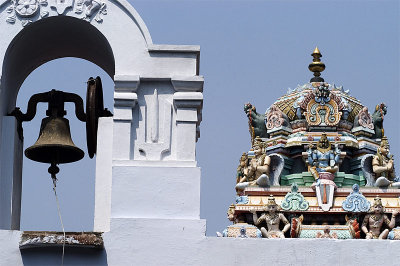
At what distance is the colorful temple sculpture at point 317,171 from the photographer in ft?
145

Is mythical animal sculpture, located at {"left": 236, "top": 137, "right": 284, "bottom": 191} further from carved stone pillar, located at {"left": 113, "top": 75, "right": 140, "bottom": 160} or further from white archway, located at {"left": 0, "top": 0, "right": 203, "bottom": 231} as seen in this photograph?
carved stone pillar, located at {"left": 113, "top": 75, "right": 140, "bottom": 160}

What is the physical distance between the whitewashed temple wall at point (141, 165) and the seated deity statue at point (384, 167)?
104 feet

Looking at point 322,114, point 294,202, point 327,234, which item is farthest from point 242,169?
point 327,234

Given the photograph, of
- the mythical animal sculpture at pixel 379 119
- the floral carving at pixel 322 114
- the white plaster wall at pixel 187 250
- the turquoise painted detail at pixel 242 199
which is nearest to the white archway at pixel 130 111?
the white plaster wall at pixel 187 250

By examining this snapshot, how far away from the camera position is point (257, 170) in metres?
47.0

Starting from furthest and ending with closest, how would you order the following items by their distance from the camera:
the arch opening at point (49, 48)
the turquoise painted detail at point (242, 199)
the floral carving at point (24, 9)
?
the turquoise painted detail at point (242, 199) < the arch opening at point (49, 48) < the floral carving at point (24, 9)

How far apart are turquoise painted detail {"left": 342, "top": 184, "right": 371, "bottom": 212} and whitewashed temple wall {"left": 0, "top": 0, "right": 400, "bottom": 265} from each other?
30144 mm

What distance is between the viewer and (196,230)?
48.1 feet

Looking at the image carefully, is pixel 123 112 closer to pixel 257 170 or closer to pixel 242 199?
pixel 242 199

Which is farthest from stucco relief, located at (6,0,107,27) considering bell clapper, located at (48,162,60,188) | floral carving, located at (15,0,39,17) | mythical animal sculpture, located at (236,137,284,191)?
mythical animal sculpture, located at (236,137,284,191)

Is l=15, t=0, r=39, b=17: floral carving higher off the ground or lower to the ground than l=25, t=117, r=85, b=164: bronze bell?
higher

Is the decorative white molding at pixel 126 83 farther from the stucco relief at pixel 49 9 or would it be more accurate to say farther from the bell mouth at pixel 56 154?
the bell mouth at pixel 56 154

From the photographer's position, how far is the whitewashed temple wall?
14.6m

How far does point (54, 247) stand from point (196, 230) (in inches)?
59.8
